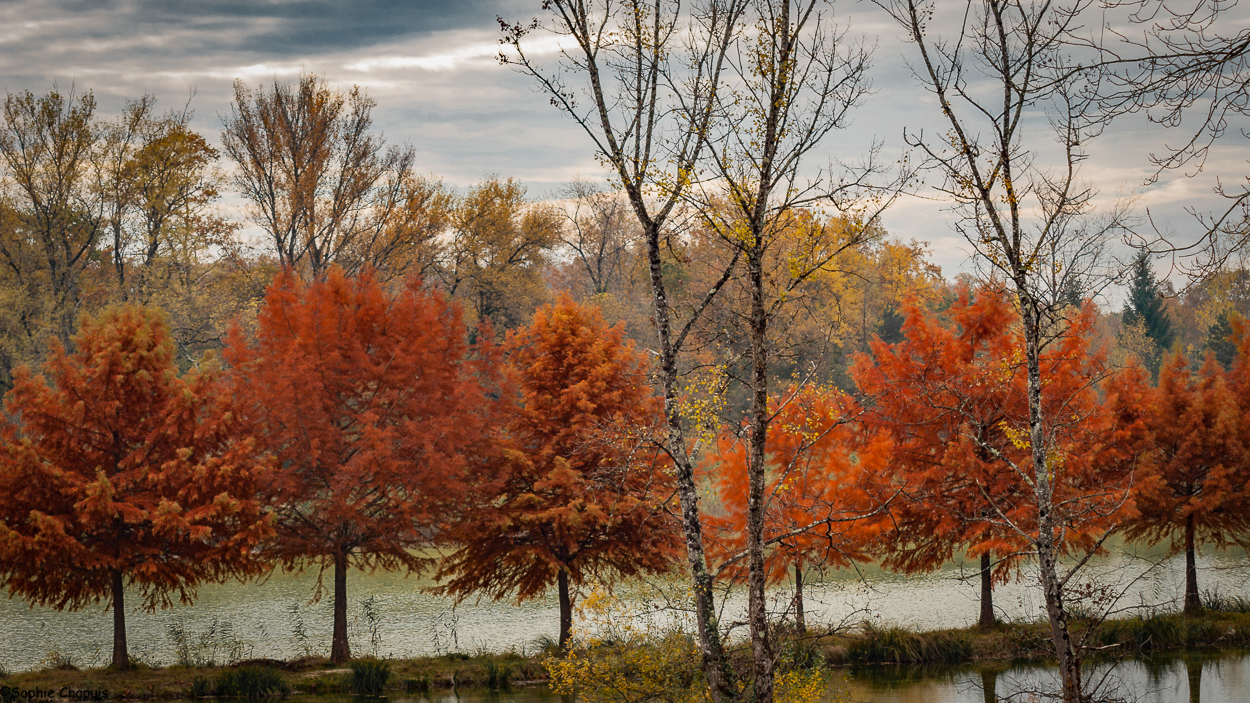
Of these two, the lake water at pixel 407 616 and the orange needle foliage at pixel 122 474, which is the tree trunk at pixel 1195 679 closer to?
the lake water at pixel 407 616

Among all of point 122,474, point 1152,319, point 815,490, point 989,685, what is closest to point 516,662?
point 815,490

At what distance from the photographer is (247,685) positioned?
17953 millimetres

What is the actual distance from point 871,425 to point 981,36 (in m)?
10.9

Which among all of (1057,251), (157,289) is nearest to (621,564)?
(1057,251)

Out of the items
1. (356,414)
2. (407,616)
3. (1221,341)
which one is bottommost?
(407,616)

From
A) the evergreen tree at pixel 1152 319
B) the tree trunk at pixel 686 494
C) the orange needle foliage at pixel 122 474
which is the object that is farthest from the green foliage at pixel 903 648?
the evergreen tree at pixel 1152 319

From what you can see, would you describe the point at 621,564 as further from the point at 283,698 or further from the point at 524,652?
the point at 283,698

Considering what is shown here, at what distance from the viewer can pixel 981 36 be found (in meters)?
12.1

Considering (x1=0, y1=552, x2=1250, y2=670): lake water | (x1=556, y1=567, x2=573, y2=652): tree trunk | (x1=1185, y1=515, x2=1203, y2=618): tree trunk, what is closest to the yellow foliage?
(x1=0, y1=552, x2=1250, y2=670): lake water

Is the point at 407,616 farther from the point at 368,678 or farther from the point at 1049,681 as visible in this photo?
the point at 1049,681

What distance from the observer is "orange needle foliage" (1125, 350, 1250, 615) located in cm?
2244

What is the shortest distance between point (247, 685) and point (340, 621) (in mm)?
2504

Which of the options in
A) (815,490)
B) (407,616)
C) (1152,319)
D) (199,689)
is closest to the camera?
(199,689)

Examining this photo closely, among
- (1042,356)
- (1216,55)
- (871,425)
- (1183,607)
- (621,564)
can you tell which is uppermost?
(1216,55)
